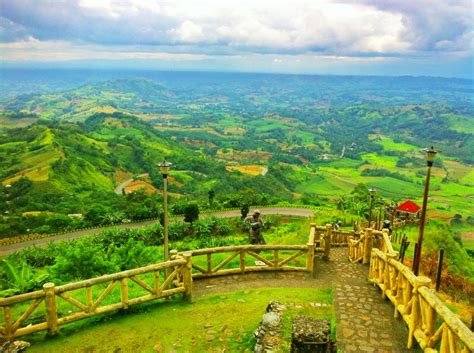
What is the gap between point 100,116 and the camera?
16675 cm

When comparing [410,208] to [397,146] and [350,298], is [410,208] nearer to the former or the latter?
[350,298]

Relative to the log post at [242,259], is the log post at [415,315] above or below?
above

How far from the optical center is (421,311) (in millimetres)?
7602

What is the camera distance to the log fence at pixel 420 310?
20.1 feet

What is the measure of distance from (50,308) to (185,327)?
308 cm

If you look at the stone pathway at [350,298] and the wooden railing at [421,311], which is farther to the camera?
the stone pathway at [350,298]

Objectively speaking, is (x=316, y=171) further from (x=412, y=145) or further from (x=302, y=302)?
(x=302, y=302)

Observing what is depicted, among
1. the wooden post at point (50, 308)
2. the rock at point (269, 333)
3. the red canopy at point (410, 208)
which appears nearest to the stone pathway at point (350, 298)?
the rock at point (269, 333)

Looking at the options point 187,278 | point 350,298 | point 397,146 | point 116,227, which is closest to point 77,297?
point 187,278

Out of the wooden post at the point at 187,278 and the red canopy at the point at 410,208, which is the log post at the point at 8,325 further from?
the red canopy at the point at 410,208

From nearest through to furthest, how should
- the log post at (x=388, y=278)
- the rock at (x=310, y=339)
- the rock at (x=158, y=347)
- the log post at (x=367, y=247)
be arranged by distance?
the rock at (x=310, y=339)
the rock at (x=158, y=347)
the log post at (x=388, y=278)
the log post at (x=367, y=247)

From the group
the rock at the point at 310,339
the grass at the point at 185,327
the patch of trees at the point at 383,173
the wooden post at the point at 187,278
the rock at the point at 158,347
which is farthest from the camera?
the patch of trees at the point at 383,173

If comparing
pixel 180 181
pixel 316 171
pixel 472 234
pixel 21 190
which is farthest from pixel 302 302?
pixel 316 171

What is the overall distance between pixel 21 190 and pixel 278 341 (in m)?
70.5
